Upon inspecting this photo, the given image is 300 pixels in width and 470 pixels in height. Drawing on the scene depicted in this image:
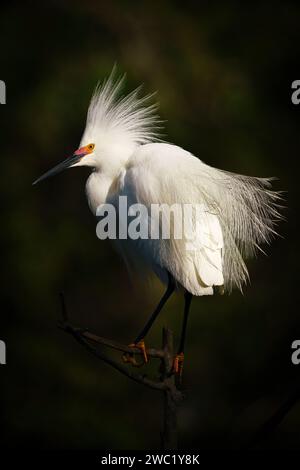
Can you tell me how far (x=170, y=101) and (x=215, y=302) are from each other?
52.0 inches

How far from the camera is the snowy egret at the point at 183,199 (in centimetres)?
222

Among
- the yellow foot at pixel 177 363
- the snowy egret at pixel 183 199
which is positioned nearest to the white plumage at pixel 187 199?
the snowy egret at pixel 183 199

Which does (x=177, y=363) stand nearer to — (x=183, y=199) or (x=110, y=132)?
(x=183, y=199)

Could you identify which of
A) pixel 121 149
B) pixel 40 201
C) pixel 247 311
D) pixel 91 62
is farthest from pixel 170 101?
pixel 121 149

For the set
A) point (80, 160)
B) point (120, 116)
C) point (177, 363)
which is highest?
point (120, 116)

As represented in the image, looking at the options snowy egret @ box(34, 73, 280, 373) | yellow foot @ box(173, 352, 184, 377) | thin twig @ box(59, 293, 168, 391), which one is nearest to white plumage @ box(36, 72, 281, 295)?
snowy egret @ box(34, 73, 280, 373)

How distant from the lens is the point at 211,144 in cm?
539

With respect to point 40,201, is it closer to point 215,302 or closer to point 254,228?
point 215,302

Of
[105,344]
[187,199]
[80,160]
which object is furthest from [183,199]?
[105,344]

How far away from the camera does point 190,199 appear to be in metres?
2.24

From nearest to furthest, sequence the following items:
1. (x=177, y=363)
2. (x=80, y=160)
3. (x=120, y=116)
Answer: (x=177, y=363) < (x=80, y=160) < (x=120, y=116)

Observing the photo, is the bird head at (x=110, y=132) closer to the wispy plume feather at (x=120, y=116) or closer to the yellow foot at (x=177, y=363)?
the wispy plume feather at (x=120, y=116)

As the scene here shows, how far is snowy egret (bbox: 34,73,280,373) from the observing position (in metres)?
2.22

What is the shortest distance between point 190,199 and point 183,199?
2 centimetres
